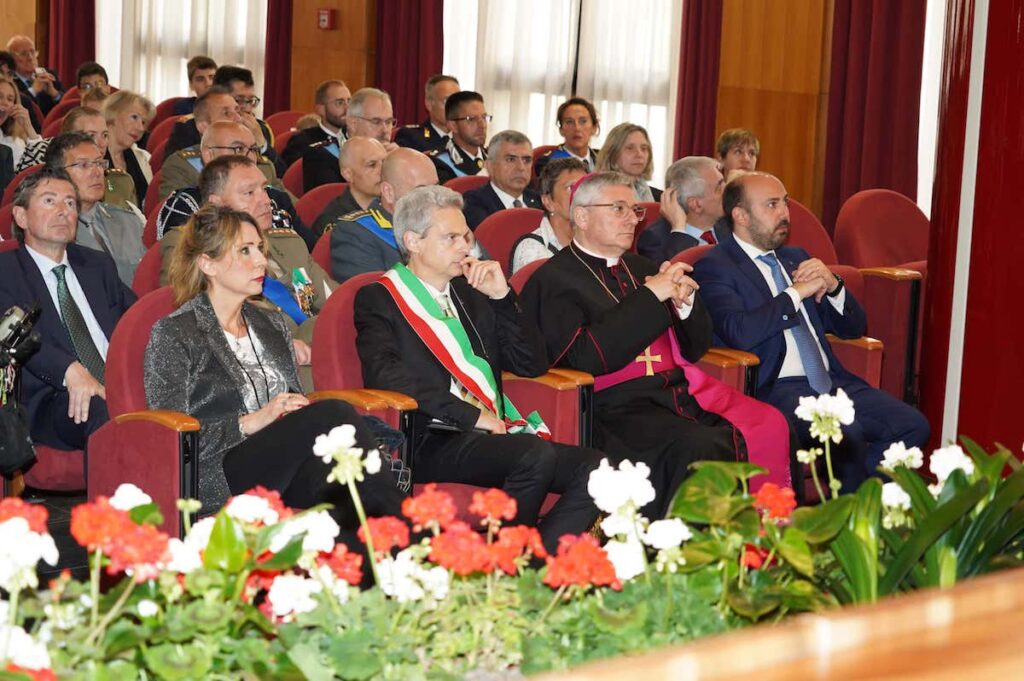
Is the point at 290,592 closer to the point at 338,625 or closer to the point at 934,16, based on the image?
the point at 338,625

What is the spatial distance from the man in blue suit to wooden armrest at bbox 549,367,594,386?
0.62 meters

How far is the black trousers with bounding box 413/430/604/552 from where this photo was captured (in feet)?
11.4

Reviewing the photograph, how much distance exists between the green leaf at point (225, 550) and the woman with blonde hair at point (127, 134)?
5104 millimetres

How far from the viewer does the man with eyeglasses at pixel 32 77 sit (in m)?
10.1

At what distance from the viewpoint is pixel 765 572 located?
74.6 inches

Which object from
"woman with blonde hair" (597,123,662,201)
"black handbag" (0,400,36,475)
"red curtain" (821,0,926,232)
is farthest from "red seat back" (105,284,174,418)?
"red curtain" (821,0,926,232)

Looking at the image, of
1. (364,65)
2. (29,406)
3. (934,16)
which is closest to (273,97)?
(364,65)

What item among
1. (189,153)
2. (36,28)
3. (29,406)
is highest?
(36,28)

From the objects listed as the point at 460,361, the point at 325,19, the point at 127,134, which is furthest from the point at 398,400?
the point at 325,19

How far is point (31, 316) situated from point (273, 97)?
Answer: 26.0ft

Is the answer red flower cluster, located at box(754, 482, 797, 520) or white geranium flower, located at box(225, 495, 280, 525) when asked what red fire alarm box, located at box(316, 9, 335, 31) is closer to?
red flower cluster, located at box(754, 482, 797, 520)

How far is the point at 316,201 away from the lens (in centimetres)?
582

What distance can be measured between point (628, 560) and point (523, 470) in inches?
64.4

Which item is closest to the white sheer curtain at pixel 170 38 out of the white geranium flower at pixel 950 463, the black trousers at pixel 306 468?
the black trousers at pixel 306 468
